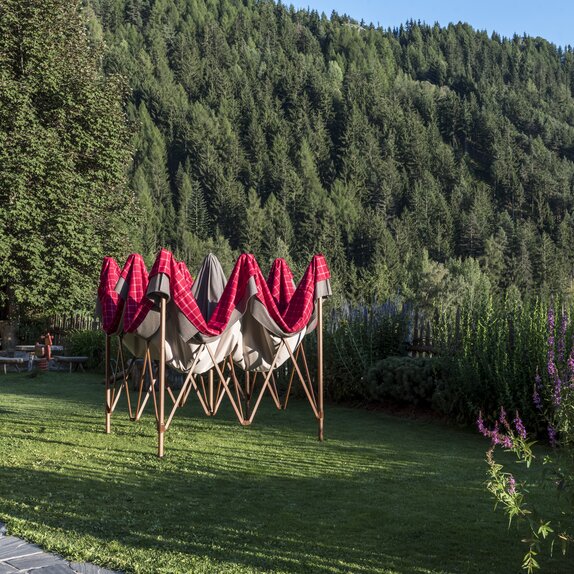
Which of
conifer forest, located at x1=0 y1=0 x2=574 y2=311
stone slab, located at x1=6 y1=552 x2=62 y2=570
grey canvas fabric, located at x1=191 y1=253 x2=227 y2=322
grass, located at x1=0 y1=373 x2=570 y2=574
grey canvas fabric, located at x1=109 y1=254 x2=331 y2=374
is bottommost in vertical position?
stone slab, located at x1=6 y1=552 x2=62 y2=570

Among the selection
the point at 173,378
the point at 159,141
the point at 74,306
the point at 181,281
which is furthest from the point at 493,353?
the point at 159,141

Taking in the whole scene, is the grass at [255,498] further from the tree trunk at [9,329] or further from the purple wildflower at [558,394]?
the tree trunk at [9,329]

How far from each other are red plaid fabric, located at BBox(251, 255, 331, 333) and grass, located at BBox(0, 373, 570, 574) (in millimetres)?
1285

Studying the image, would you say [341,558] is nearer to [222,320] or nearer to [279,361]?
[222,320]

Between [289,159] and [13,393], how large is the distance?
394ft

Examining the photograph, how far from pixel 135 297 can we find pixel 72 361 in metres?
10.4

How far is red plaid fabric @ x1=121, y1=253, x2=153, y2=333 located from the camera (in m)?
7.38

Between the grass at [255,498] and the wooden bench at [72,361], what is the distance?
824 centimetres

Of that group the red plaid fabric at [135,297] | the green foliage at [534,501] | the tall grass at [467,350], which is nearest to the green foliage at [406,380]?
the tall grass at [467,350]

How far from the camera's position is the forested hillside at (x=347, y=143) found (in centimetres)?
11012

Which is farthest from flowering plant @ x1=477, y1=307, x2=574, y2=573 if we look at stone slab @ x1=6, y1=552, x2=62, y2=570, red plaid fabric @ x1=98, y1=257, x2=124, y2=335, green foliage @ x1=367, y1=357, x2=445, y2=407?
red plaid fabric @ x1=98, y1=257, x2=124, y2=335

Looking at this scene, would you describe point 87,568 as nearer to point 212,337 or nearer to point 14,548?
point 14,548

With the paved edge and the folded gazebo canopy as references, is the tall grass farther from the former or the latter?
the paved edge

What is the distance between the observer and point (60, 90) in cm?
2156
